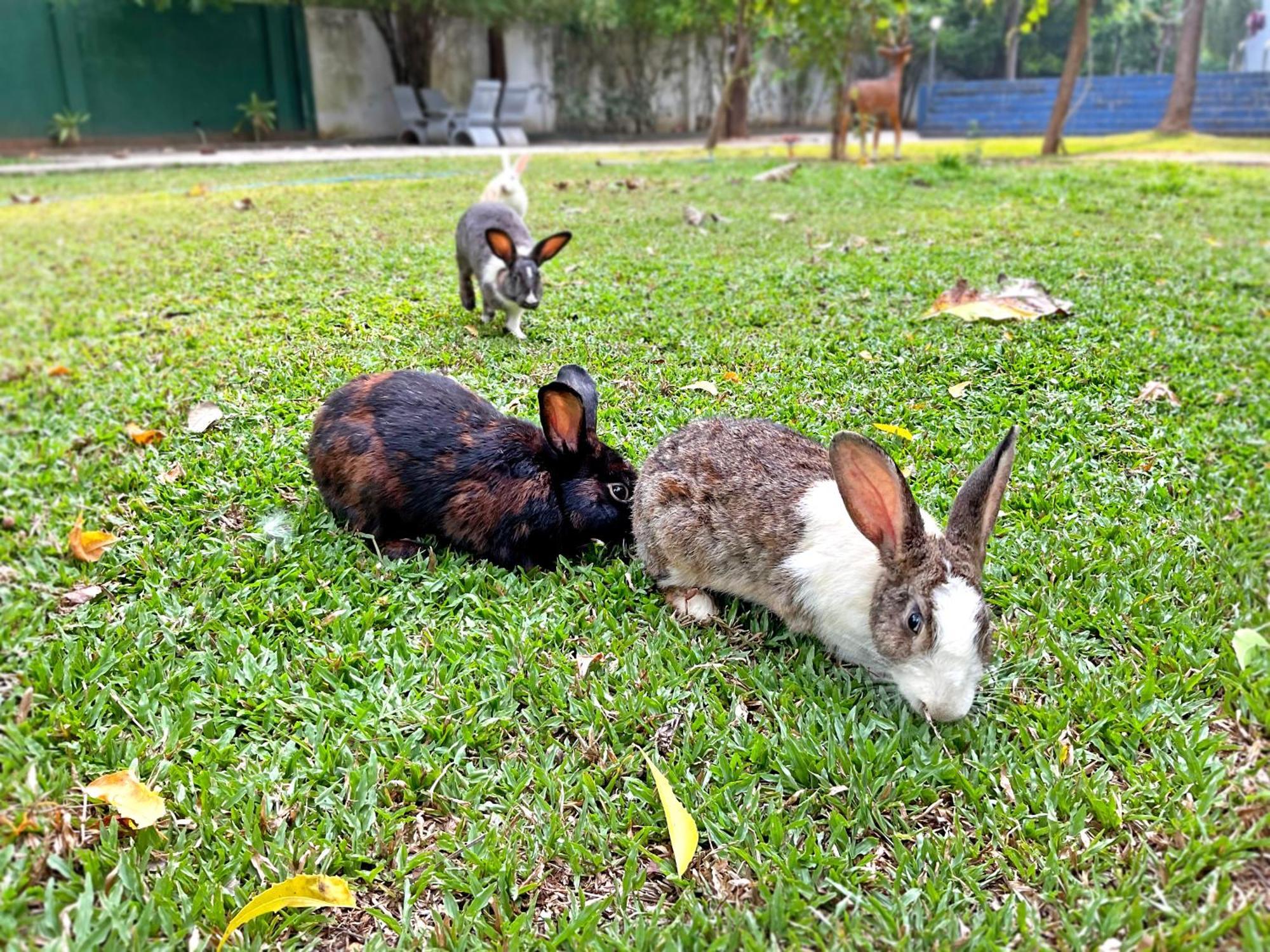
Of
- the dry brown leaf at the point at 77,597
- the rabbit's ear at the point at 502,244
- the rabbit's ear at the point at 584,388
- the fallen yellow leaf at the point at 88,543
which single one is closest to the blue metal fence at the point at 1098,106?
the rabbit's ear at the point at 502,244

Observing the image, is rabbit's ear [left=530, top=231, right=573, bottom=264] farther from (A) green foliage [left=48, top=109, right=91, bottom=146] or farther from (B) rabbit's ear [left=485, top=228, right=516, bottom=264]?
(A) green foliage [left=48, top=109, right=91, bottom=146]

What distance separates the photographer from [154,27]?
18.6m

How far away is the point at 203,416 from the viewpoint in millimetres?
3459

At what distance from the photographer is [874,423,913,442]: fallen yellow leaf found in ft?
10.8

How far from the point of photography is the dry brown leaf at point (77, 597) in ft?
8.16

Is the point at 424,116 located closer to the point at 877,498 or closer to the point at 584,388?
the point at 584,388

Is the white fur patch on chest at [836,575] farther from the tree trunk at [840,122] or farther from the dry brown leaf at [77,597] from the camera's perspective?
the tree trunk at [840,122]

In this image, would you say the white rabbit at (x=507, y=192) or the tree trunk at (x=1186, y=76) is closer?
the white rabbit at (x=507, y=192)

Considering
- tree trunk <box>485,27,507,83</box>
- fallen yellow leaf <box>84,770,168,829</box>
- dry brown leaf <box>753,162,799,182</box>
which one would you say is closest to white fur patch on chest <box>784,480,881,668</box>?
fallen yellow leaf <box>84,770,168,829</box>

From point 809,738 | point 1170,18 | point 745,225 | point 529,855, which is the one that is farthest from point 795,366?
point 1170,18

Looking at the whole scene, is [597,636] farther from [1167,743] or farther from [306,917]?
[1167,743]

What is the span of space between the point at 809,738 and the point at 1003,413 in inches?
84.4

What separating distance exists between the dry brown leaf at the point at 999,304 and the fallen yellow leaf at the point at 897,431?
1.53m

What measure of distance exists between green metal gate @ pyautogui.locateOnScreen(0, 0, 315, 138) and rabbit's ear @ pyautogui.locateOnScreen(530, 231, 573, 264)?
18506mm
